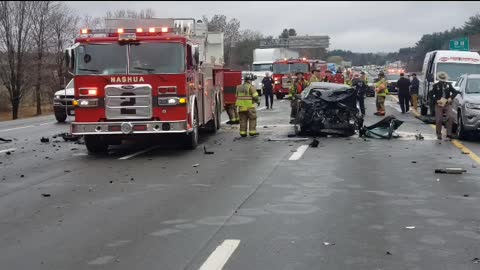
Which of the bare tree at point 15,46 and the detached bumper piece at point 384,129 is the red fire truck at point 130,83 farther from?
the bare tree at point 15,46

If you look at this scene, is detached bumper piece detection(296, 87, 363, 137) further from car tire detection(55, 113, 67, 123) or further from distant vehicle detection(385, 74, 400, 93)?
distant vehicle detection(385, 74, 400, 93)

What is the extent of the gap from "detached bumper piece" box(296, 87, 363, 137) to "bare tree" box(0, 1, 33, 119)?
33.1m

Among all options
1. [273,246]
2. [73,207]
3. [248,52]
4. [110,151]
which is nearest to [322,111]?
[110,151]

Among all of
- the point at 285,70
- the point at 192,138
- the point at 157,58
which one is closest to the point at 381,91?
the point at 192,138

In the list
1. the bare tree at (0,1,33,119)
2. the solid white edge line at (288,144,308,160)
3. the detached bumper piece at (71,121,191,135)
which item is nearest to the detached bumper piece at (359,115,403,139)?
the solid white edge line at (288,144,308,160)

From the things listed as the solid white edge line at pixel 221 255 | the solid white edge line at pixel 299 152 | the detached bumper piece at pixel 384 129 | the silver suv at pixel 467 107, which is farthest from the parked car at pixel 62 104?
the solid white edge line at pixel 221 255

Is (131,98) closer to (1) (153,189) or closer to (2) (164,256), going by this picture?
(1) (153,189)

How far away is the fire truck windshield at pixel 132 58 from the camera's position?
41.4 ft

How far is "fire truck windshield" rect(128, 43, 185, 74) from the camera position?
41.4ft

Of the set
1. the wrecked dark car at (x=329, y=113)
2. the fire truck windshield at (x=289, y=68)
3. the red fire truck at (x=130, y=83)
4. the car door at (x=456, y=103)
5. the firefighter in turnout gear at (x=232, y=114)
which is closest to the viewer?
the red fire truck at (x=130, y=83)

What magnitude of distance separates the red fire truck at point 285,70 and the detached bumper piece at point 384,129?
878 inches

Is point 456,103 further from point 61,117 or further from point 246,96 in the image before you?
point 61,117

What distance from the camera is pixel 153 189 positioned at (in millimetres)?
8844

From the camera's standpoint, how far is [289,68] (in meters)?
39.1
